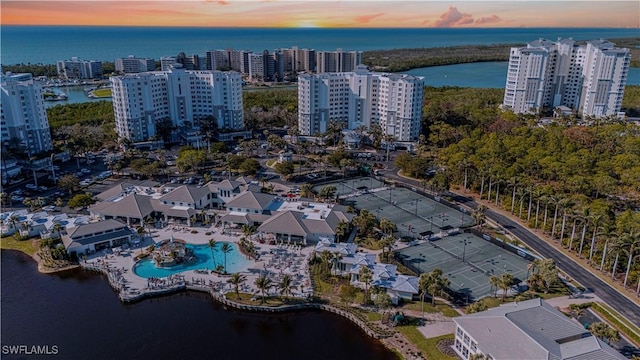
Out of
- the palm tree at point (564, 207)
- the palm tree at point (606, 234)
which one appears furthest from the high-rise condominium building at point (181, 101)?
the palm tree at point (606, 234)

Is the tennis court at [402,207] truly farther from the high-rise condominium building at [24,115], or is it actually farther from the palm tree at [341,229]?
the high-rise condominium building at [24,115]

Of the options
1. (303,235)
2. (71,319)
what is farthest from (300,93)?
(71,319)

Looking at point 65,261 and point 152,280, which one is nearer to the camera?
point 152,280

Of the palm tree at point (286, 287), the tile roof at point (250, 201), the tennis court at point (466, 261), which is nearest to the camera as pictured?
the palm tree at point (286, 287)

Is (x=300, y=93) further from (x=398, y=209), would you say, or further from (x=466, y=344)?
(x=466, y=344)

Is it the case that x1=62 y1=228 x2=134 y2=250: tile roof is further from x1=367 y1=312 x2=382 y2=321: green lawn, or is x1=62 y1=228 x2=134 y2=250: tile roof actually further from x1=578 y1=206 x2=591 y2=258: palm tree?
x1=578 y1=206 x2=591 y2=258: palm tree

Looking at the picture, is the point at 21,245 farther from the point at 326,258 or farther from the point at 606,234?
the point at 606,234
